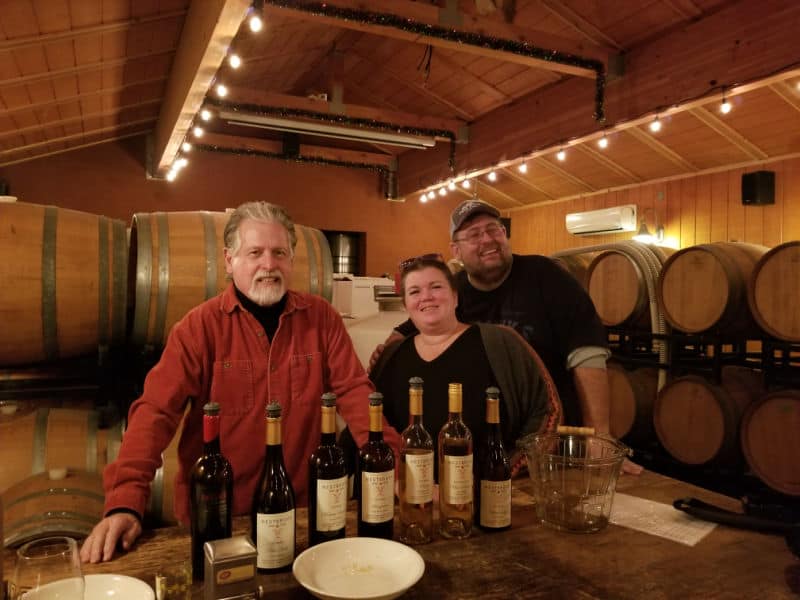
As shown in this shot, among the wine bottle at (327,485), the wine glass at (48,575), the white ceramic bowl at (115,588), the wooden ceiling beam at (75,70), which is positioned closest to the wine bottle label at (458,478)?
the wine bottle at (327,485)

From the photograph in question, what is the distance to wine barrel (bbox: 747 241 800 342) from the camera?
3363mm

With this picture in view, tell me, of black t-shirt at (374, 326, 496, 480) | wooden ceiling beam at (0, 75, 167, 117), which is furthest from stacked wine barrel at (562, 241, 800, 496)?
wooden ceiling beam at (0, 75, 167, 117)

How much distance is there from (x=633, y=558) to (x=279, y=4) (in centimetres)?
402

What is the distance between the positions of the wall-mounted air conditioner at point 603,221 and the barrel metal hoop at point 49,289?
24.3 feet

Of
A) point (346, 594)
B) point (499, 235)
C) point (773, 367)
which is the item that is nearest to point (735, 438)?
point (773, 367)

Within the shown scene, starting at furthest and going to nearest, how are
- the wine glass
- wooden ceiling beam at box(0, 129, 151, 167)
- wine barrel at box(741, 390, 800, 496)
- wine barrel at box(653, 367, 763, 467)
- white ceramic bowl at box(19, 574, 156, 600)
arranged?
wooden ceiling beam at box(0, 129, 151, 167) < wine barrel at box(653, 367, 763, 467) < wine barrel at box(741, 390, 800, 496) < white ceramic bowl at box(19, 574, 156, 600) < the wine glass

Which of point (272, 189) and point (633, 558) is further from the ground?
point (272, 189)

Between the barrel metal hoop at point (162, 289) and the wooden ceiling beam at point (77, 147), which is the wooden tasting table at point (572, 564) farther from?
the wooden ceiling beam at point (77, 147)

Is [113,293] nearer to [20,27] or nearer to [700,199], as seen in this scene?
[20,27]

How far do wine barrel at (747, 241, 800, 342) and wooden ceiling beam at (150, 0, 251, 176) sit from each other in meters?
3.39

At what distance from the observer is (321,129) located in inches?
272

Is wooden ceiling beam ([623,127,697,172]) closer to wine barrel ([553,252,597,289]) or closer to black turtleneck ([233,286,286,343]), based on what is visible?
wine barrel ([553,252,597,289])

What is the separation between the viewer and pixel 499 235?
2.44 m

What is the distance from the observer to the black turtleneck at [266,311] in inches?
71.4
